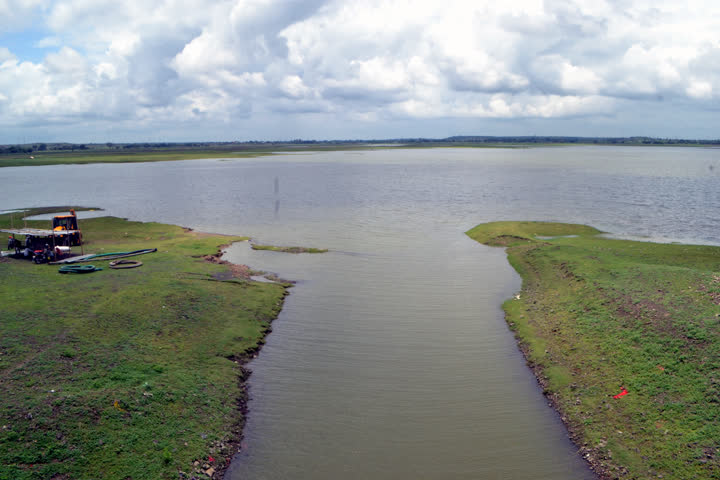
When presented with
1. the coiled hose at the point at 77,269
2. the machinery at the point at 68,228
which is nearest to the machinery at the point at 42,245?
the machinery at the point at 68,228

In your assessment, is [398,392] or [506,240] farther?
[506,240]

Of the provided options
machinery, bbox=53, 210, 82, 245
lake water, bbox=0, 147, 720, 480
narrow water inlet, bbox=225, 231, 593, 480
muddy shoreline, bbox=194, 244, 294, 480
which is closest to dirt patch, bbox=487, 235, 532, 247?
lake water, bbox=0, 147, 720, 480

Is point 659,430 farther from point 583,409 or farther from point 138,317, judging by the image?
point 138,317

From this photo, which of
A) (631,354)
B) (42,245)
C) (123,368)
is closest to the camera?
(123,368)

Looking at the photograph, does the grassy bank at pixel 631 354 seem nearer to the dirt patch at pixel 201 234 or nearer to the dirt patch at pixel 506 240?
the dirt patch at pixel 506 240

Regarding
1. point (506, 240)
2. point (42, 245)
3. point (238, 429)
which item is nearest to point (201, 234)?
point (42, 245)

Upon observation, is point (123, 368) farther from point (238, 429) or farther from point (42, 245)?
point (42, 245)
